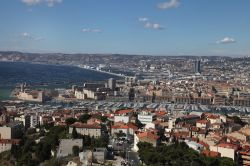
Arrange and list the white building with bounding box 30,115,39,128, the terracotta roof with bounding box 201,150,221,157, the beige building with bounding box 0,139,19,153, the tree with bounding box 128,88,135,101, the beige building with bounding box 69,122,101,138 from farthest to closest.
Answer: the tree with bounding box 128,88,135,101 → the white building with bounding box 30,115,39,128 → the beige building with bounding box 0,139,19,153 → the beige building with bounding box 69,122,101,138 → the terracotta roof with bounding box 201,150,221,157

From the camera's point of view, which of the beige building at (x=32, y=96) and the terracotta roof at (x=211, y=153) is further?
the beige building at (x=32, y=96)

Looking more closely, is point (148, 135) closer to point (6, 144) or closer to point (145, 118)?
point (6, 144)

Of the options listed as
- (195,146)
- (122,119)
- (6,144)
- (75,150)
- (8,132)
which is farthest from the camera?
(122,119)

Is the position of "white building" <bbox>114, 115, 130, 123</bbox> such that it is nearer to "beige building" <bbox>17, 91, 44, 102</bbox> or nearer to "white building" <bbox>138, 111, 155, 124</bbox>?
"white building" <bbox>138, 111, 155, 124</bbox>

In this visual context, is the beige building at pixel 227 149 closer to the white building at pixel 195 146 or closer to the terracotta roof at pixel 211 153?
the terracotta roof at pixel 211 153

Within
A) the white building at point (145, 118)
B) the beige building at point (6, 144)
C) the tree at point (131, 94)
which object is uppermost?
the white building at point (145, 118)

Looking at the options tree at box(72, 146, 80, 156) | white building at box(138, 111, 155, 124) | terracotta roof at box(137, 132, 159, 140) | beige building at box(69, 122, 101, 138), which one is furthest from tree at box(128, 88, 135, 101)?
tree at box(72, 146, 80, 156)

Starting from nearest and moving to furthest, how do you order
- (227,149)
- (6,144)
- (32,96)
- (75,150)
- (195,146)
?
(75,150)
(227,149)
(195,146)
(6,144)
(32,96)

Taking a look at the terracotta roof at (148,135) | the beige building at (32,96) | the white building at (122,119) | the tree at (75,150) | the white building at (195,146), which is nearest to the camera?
the tree at (75,150)

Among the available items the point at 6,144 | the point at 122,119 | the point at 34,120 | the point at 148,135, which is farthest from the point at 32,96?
the point at 148,135

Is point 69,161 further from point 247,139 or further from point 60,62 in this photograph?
point 60,62

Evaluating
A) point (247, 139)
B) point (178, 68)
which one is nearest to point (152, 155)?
point (247, 139)

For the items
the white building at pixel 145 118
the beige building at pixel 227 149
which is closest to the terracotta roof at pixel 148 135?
the beige building at pixel 227 149
